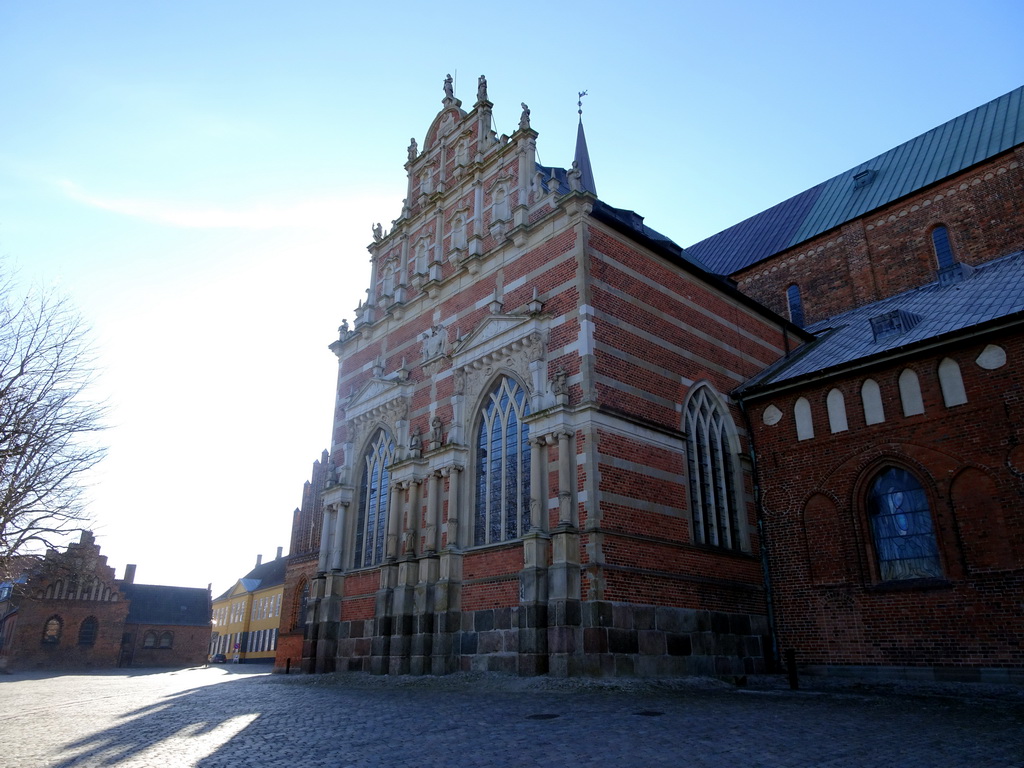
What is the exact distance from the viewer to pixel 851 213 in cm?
2897

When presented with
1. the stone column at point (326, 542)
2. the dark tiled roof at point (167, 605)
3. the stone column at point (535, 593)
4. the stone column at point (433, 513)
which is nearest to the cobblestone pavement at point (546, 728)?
the stone column at point (535, 593)

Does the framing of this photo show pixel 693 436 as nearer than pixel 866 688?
No

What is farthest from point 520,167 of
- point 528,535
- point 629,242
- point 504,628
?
point 504,628

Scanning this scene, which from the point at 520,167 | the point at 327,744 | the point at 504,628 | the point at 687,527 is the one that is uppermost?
the point at 520,167

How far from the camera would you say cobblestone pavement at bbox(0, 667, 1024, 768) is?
8.05 metres

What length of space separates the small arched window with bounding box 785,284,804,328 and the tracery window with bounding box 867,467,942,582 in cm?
1255

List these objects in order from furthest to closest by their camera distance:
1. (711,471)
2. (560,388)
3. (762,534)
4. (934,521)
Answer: (762,534) → (711,471) → (560,388) → (934,521)

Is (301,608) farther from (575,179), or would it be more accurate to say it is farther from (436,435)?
(575,179)

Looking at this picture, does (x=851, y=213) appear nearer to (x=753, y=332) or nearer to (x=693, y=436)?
(x=753, y=332)

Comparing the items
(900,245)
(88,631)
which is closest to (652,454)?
(900,245)

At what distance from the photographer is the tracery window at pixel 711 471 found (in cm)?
1873

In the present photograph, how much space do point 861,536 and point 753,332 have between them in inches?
311

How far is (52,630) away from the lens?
53.1 m

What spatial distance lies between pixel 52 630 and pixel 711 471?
5283 cm
